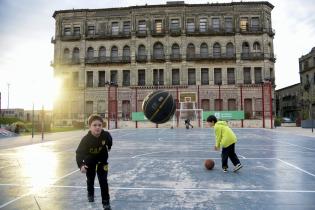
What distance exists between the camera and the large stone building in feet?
155

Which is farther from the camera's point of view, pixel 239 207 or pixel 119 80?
pixel 119 80

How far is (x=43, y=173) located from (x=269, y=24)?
1967 inches

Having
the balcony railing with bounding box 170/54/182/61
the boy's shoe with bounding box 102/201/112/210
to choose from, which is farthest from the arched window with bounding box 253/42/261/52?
the boy's shoe with bounding box 102/201/112/210

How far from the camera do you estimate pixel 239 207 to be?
14.9 feet

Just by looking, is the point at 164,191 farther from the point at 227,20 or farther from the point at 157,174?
the point at 227,20

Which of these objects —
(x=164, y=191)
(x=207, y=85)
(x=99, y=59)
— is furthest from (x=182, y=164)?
(x=99, y=59)

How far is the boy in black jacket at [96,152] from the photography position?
14.8 ft

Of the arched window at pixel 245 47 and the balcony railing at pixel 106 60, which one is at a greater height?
the arched window at pixel 245 47

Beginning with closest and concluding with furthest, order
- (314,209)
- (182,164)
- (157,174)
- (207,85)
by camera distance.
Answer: (314,209)
(157,174)
(182,164)
(207,85)

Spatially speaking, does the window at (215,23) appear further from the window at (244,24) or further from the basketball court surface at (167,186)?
the basketball court surface at (167,186)

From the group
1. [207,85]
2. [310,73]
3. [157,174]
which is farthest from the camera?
[310,73]

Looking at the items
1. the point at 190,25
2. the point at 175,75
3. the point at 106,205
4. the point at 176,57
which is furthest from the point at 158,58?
the point at 106,205

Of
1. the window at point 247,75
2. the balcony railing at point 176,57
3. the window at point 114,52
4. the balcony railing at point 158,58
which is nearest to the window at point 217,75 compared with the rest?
the window at point 247,75

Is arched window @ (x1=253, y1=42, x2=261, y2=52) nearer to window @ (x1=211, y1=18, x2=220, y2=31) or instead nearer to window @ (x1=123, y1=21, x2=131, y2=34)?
window @ (x1=211, y1=18, x2=220, y2=31)
